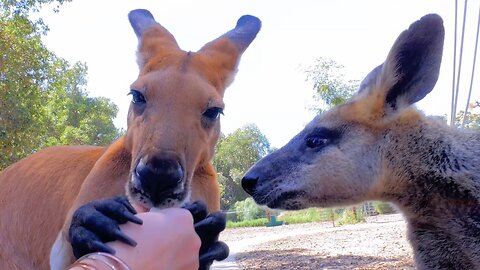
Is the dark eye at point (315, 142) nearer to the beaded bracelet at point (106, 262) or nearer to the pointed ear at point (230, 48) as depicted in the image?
the pointed ear at point (230, 48)

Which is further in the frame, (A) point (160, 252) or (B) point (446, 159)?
(B) point (446, 159)

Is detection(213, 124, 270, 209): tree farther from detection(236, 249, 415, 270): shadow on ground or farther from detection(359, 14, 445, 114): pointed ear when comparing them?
detection(359, 14, 445, 114): pointed ear

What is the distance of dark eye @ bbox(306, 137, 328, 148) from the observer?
3.36 m

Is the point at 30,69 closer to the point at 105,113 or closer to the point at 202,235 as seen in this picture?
the point at 202,235

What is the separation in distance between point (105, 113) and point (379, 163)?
32.1 meters

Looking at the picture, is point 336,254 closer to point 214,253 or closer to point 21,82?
point 21,82

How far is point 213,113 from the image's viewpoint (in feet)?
8.75

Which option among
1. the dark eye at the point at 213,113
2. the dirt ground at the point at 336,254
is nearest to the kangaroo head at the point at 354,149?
the dark eye at the point at 213,113

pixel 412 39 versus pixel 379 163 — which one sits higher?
pixel 412 39

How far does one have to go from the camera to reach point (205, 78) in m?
2.77

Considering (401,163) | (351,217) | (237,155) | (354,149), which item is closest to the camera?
(401,163)

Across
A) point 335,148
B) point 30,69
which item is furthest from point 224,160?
point 335,148

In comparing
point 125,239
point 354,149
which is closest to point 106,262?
point 125,239

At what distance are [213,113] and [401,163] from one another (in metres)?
1.11
